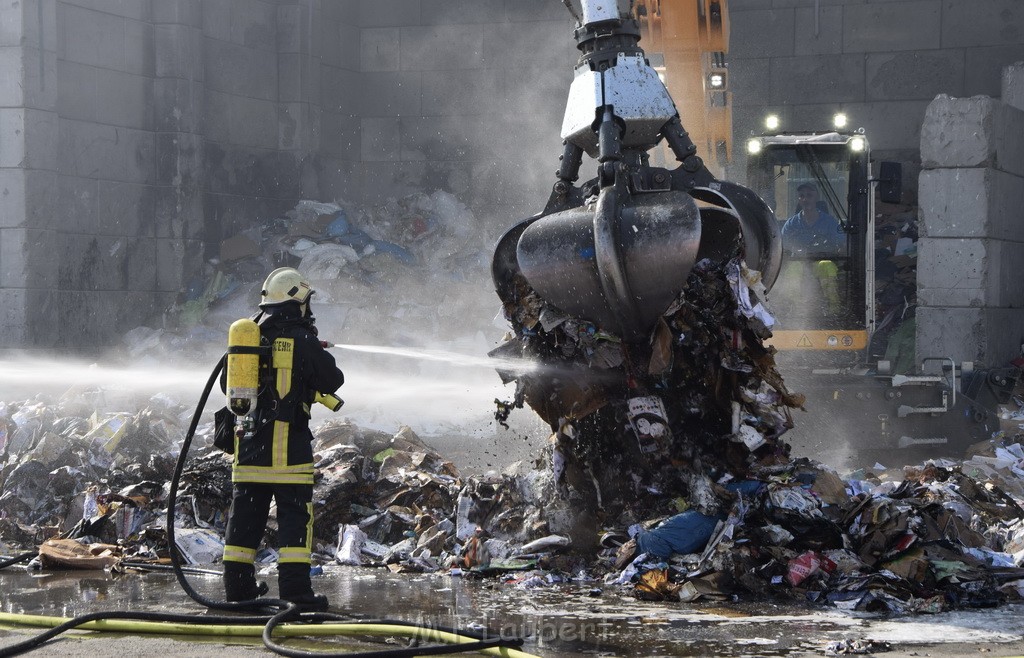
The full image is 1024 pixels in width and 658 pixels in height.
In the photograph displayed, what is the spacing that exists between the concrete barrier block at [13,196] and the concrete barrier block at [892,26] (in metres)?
10.2

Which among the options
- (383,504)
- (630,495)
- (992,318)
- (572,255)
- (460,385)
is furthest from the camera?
(460,385)

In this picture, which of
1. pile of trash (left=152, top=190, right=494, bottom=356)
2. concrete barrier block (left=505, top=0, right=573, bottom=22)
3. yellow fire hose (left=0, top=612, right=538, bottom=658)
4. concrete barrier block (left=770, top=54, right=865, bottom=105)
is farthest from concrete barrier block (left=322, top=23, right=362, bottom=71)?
yellow fire hose (left=0, top=612, right=538, bottom=658)

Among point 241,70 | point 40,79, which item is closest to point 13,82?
point 40,79

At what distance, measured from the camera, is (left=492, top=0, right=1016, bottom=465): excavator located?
587cm

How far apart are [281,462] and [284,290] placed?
83 cm

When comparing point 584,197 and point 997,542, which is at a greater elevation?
point 584,197

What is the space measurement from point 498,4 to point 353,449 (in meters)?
10.3

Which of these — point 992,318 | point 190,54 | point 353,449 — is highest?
point 190,54

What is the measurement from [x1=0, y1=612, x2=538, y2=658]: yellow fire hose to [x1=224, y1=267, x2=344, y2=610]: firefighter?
49cm

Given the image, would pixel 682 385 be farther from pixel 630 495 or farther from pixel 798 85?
pixel 798 85

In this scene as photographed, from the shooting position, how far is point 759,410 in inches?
262

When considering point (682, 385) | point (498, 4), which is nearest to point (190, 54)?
point (498, 4)

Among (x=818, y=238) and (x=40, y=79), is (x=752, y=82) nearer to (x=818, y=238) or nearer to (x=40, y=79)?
(x=818, y=238)

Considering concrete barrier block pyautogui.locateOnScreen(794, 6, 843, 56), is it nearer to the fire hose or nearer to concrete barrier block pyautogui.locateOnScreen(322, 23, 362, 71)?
concrete barrier block pyautogui.locateOnScreen(322, 23, 362, 71)
